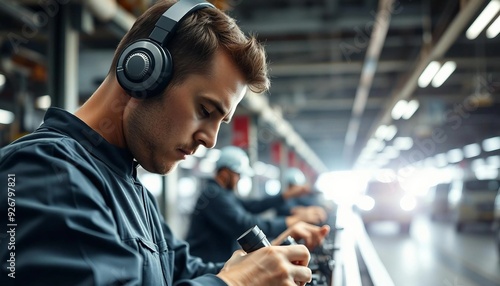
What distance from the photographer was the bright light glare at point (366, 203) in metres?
16.4

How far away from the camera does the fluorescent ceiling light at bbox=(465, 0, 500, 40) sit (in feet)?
18.5

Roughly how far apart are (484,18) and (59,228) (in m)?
6.04

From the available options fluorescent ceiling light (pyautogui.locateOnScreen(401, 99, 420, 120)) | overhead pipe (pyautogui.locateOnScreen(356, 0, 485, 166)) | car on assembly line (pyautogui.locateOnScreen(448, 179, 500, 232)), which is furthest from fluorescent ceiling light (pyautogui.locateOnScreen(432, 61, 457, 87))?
car on assembly line (pyautogui.locateOnScreen(448, 179, 500, 232))

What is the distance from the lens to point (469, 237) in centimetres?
1397

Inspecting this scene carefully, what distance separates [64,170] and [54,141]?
0.34 ft

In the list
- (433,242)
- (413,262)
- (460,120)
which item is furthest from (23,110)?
(460,120)

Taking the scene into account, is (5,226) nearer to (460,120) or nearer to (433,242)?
(433,242)

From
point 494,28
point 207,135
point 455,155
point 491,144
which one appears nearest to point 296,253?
point 207,135

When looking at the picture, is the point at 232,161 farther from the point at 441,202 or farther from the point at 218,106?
the point at 441,202

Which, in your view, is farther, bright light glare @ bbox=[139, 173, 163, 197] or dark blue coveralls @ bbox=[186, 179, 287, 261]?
bright light glare @ bbox=[139, 173, 163, 197]

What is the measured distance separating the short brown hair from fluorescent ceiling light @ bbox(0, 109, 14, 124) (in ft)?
30.7

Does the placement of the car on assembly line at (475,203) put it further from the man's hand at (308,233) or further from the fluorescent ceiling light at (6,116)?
the man's hand at (308,233)

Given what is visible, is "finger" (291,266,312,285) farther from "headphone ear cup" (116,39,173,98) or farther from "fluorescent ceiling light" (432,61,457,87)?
"fluorescent ceiling light" (432,61,457,87)

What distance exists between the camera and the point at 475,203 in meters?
15.6
